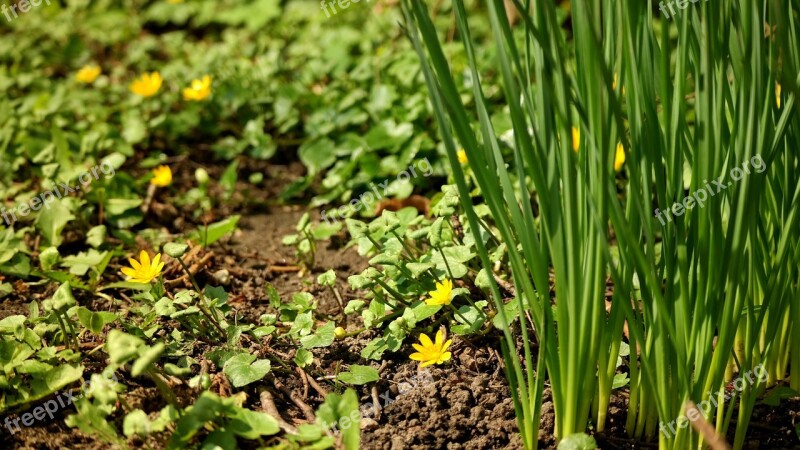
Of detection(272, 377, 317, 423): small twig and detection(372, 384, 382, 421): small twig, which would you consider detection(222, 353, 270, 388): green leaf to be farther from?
detection(372, 384, 382, 421): small twig

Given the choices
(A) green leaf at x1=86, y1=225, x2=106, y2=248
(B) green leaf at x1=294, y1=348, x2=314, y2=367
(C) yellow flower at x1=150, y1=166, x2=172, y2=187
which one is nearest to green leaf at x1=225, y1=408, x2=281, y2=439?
(B) green leaf at x1=294, y1=348, x2=314, y2=367

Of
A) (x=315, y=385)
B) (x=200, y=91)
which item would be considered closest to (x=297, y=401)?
(x=315, y=385)

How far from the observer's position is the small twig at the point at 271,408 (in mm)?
1616

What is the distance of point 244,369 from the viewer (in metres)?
1.73

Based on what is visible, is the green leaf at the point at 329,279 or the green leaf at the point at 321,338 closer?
the green leaf at the point at 321,338

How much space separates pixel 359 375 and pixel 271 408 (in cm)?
19

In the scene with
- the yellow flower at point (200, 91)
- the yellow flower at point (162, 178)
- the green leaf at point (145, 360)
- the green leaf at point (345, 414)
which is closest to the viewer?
the green leaf at point (145, 360)

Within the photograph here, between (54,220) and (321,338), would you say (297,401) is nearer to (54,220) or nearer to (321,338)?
(321,338)

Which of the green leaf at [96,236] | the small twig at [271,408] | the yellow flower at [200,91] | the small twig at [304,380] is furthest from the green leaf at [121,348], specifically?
the yellow flower at [200,91]

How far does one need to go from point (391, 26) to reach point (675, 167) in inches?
98.4

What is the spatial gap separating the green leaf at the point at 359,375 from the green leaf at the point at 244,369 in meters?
0.16

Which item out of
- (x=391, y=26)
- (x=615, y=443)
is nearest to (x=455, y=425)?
(x=615, y=443)

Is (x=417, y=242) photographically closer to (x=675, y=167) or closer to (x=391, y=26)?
(x=675, y=167)

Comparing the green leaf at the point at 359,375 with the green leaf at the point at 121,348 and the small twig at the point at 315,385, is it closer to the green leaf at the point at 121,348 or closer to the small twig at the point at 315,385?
the small twig at the point at 315,385
